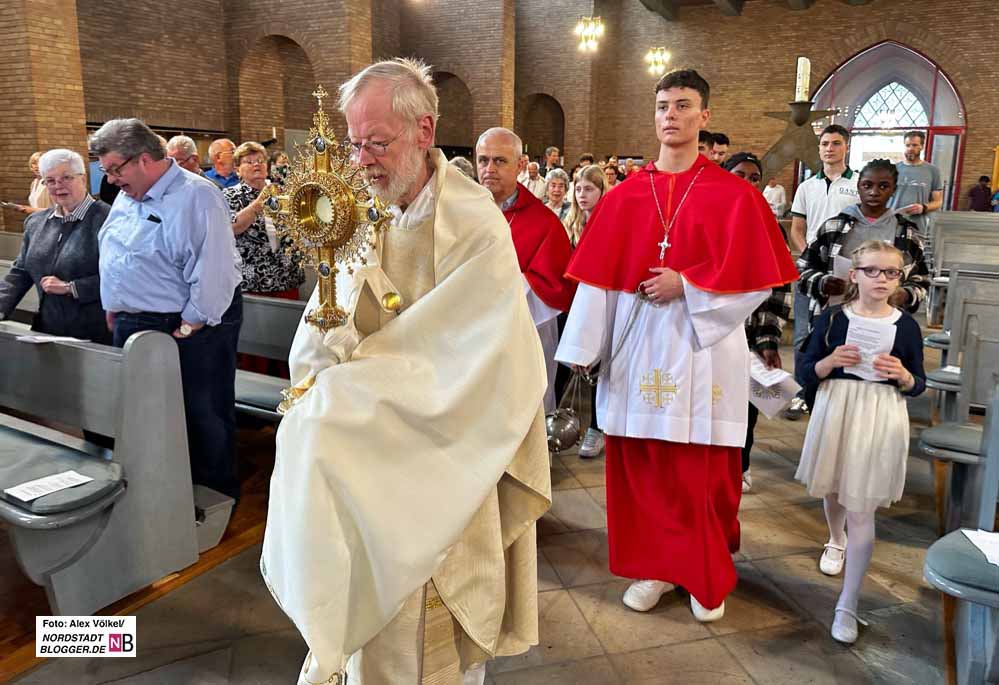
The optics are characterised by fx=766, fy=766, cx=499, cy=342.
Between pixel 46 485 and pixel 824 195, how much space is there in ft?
16.2

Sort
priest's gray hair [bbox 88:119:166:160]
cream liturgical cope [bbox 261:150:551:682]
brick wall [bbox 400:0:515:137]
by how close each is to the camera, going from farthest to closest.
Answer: brick wall [bbox 400:0:515:137]
priest's gray hair [bbox 88:119:166:160]
cream liturgical cope [bbox 261:150:551:682]

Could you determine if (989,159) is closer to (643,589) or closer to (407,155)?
(643,589)

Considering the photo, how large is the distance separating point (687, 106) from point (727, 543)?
180 cm

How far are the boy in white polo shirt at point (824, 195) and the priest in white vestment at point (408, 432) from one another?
375 centimetres

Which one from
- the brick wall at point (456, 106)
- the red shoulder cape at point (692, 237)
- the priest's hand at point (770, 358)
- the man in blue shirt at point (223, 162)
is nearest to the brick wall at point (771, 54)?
the brick wall at point (456, 106)

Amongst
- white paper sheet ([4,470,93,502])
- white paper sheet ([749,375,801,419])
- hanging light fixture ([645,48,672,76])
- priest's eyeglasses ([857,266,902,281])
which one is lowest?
white paper sheet ([4,470,93,502])

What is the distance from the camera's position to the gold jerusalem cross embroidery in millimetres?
2978

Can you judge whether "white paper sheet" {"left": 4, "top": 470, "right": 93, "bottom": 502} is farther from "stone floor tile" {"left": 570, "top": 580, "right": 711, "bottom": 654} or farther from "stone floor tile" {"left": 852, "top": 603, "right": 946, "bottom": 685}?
"stone floor tile" {"left": 852, "top": 603, "right": 946, "bottom": 685}

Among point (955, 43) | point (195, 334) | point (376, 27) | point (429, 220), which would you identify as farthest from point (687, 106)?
point (955, 43)

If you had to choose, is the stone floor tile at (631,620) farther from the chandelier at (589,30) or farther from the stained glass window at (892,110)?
the stained glass window at (892,110)

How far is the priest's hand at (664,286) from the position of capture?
289cm

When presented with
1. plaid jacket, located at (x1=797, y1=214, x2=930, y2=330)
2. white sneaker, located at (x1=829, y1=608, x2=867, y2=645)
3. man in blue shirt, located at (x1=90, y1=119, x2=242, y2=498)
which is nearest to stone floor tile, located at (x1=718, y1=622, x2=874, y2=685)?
white sneaker, located at (x1=829, y1=608, x2=867, y2=645)

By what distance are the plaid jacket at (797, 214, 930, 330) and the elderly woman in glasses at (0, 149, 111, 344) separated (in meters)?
3.91

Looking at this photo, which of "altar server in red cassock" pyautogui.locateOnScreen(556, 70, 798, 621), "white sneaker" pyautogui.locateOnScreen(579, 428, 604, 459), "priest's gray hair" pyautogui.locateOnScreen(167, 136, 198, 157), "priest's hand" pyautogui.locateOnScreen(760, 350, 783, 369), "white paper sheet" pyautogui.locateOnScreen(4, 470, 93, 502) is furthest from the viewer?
"priest's gray hair" pyautogui.locateOnScreen(167, 136, 198, 157)
